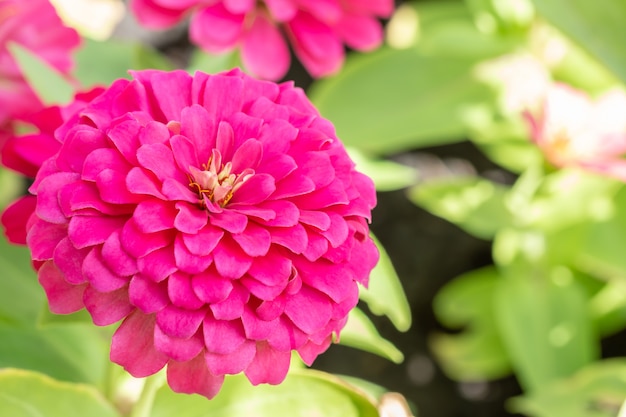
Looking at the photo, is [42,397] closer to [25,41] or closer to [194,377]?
[194,377]

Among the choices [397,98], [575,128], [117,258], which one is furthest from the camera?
[397,98]

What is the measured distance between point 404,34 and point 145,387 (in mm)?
790

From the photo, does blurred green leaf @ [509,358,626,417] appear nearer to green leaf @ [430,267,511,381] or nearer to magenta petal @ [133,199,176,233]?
green leaf @ [430,267,511,381]

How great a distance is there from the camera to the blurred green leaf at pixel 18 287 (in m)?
0.61

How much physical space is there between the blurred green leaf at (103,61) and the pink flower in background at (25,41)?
150 mm

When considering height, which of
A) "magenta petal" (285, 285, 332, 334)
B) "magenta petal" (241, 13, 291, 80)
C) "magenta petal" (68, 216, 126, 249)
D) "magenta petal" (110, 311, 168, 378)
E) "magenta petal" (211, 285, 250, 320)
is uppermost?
"magenta petal" (68, 216, 126, 249)

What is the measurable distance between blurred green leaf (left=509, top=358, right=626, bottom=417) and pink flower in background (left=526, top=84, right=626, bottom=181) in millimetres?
216

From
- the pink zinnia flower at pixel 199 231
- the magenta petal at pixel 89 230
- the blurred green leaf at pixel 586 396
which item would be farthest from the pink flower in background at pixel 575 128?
the magenta petal at pixel 89 230

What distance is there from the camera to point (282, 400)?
1.76 feet

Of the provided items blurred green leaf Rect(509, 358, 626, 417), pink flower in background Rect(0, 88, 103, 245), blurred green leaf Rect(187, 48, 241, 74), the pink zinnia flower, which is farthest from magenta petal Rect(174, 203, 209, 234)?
blurred green leaf Rect(509, 358, 626, 417)

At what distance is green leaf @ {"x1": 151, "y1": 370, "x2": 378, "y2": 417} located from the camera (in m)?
0.52

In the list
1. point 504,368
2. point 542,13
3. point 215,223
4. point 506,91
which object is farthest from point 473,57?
point 215,223

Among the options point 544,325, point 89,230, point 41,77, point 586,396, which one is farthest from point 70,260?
point 544,325

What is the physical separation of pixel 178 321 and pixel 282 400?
0.66 feet
